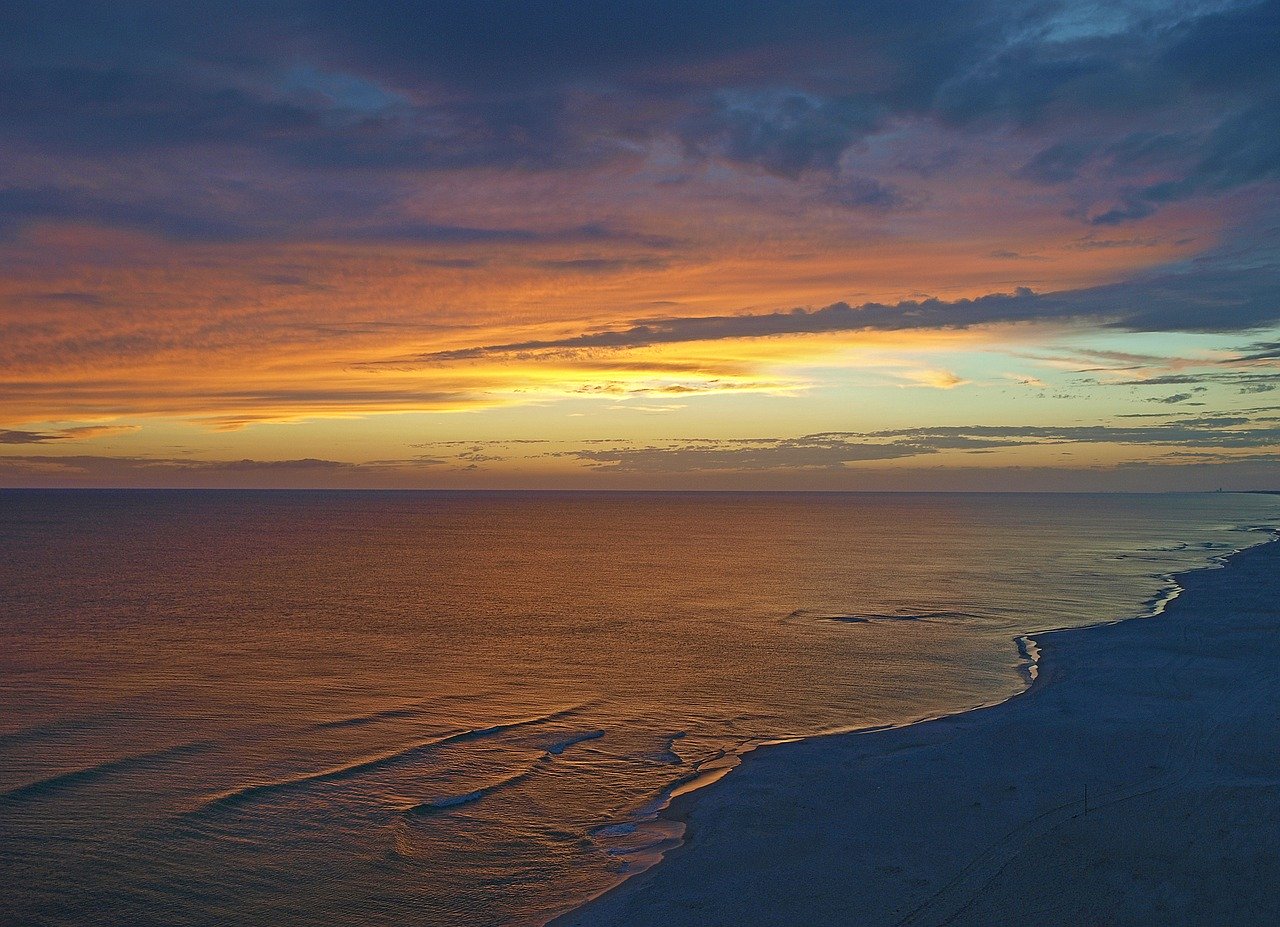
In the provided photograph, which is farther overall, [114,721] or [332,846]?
[114,721]

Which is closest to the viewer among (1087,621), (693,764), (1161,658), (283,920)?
(283,920)

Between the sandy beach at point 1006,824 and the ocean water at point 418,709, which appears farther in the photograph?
the ocean water at point 418,709

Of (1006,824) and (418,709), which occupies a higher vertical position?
(1006,824)

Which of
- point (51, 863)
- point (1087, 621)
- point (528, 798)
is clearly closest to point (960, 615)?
point (1087, 621)

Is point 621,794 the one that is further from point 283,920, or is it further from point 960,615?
point 960,615

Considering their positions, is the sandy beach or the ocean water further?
the ocean water
